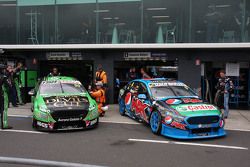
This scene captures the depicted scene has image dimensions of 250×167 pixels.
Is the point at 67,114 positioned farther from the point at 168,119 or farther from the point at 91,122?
the point at 168,119

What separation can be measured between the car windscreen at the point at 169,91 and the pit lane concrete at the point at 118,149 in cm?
104

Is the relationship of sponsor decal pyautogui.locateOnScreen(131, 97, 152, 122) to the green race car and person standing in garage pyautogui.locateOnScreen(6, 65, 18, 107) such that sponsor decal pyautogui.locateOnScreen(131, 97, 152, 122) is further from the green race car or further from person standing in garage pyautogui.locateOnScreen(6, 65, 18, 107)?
person standing in garage pyautogui.locateOnScreen(6, 65, 18, 107)

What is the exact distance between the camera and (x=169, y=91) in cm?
955

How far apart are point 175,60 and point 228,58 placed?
7.57 feet

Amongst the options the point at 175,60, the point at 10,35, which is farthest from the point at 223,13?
the point at 10,35

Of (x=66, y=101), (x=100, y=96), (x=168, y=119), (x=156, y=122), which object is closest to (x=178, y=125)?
(x=168, y=119)

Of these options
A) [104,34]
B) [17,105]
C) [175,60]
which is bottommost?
[17,105]

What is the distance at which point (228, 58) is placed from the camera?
1440cm

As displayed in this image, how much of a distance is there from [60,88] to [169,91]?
3337 mm

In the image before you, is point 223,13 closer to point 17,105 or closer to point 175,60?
point 175,60

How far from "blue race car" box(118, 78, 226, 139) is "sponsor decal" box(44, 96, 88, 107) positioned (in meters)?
1.68

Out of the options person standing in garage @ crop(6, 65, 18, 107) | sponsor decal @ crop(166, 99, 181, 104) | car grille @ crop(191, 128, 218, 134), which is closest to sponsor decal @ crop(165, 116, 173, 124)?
car grille @ crop(191, 128, 218, 134)

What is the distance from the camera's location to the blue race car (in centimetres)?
772

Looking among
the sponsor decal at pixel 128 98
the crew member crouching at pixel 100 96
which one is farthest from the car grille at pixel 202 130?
the crew member crouching at pixel 100 96
